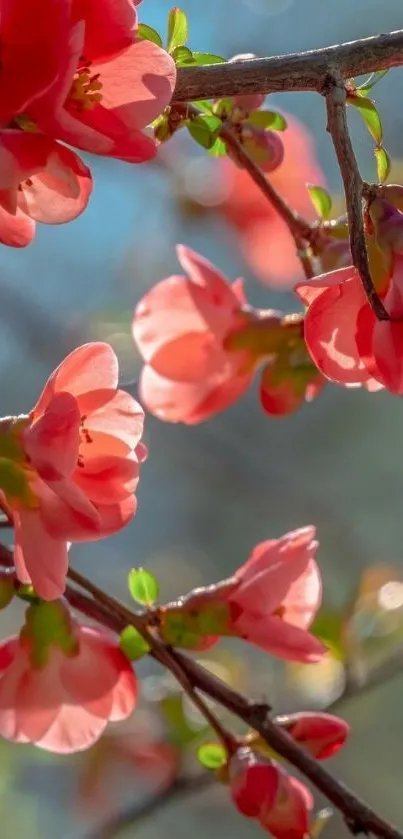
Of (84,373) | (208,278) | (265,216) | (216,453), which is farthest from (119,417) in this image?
(216,453)

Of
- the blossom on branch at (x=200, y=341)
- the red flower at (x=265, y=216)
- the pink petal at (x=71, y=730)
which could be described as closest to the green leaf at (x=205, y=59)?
the blossom on branch at (x=200, y=341)

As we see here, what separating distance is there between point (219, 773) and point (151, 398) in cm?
24

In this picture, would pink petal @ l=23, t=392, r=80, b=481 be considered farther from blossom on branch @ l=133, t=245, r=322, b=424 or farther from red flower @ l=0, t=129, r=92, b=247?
blossom on branch @ l=133, t=245, r=322, b=424

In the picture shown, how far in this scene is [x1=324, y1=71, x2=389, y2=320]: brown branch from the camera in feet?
1.15

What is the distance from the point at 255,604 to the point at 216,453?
1807 mm

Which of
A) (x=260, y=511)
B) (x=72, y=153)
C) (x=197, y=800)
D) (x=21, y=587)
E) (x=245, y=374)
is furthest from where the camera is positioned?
(x=260, y=511)

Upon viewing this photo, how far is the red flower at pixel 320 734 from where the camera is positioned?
0.54 meters

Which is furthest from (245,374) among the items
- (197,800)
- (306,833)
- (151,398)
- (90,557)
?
(90,557)

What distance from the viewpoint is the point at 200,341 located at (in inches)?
25.9

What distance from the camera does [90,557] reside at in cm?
228

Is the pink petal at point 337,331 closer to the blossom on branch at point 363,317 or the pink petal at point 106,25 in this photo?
the blossom on branch at point 363,317

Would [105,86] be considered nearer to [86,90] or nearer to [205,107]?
[86,90]

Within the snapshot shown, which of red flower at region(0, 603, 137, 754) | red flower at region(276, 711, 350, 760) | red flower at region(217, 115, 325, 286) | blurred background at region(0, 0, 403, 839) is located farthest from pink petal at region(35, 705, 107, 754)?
blurred background at region(0, 0, 403, 839)

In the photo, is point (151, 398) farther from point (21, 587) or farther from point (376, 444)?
point (376, 444)
